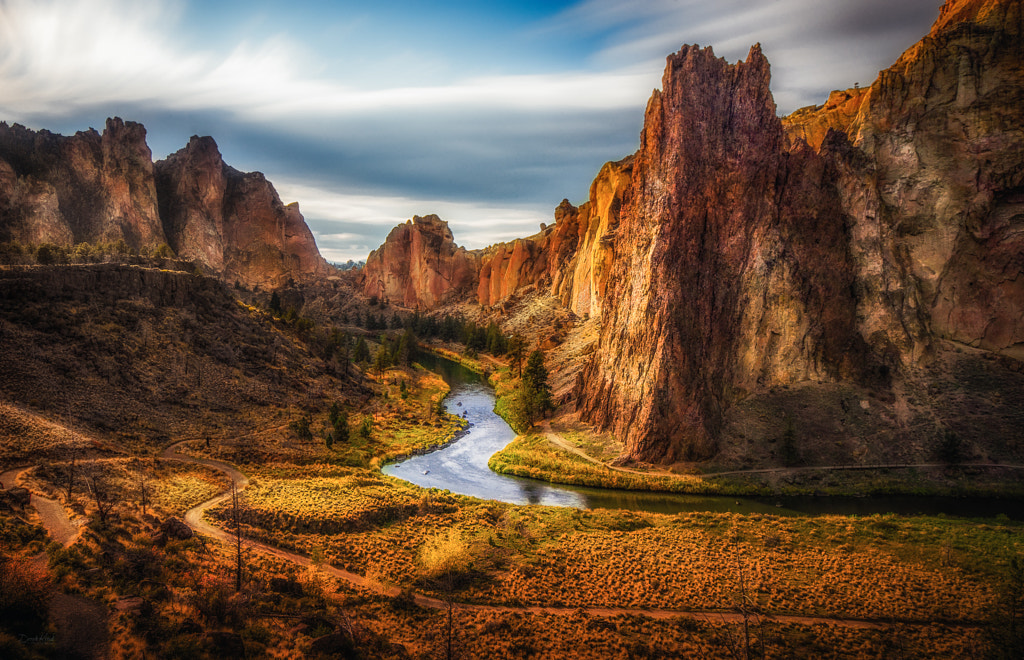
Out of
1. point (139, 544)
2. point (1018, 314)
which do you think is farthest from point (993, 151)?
point (139, 544)

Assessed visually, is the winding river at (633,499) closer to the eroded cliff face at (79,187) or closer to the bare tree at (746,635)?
Result: the bare tree at (746,635)

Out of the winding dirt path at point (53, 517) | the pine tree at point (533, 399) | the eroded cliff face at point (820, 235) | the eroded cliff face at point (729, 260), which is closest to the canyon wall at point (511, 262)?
the pine tree at point (533, 399)

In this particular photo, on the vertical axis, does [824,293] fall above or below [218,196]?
below

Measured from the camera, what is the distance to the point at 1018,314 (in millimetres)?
52438

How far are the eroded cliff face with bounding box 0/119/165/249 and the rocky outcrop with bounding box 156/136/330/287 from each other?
39.5ft

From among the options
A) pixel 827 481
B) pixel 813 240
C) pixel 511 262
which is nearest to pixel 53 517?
pixel 827 481

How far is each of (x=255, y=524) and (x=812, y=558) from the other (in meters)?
34.8

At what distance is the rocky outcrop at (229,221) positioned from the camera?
139 metres

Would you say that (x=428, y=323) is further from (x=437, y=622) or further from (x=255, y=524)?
(x=437, y=622)

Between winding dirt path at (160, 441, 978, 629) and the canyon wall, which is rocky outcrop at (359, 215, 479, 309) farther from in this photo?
winding dirt path at (160, 441, 978, 629)

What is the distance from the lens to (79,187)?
11062 cm

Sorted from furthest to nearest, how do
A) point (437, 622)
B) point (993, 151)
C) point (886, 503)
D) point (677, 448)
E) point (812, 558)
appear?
point (993, 151) → point (677, 448) → point (886, 503) → point (812, 558) → point (437, 622)

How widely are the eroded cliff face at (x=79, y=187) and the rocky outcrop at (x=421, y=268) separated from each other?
68.1m

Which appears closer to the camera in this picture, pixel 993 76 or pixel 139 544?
pixel 139 544
